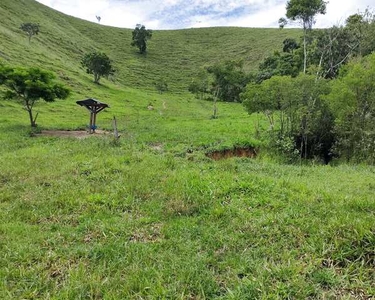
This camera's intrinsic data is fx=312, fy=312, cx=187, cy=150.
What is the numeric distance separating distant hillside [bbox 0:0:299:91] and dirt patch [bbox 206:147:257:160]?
3603 cm

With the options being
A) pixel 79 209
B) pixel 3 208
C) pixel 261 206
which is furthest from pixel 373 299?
pixel 3 208

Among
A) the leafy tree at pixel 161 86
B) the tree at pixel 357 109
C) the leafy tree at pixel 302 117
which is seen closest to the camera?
the tree at pixel 357 109

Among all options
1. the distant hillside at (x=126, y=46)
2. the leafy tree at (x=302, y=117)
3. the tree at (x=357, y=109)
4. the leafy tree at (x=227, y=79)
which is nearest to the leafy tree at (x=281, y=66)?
the leafy tree at (x=227, y=79)

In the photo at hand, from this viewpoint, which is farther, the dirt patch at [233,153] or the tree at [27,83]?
the tree at [27,83]

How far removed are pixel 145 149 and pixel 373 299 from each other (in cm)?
1255

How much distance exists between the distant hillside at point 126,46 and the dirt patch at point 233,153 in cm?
3603

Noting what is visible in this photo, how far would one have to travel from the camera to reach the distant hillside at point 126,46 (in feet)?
172

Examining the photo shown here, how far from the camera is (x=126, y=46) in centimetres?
9456

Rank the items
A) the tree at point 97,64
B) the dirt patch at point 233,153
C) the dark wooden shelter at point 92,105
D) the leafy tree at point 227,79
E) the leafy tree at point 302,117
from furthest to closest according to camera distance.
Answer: the tree at point 97,64 → the leafy tree at point 227,79 → the dark wooden shelter at point 92,105 → the leafy tree at point 302,117 → the dirt patch at point 233,153

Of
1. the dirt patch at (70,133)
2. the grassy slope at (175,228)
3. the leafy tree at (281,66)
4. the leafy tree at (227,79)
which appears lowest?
the dirt patch at (70,133)

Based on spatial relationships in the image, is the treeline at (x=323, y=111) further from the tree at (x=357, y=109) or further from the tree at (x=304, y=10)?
the tree at (x=304, y=10)

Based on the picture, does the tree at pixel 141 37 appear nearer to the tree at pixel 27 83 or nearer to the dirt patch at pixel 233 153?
the tree at pixel 27 83

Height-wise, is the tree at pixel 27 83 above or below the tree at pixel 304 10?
below

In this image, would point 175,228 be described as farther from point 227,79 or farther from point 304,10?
point 227,79
